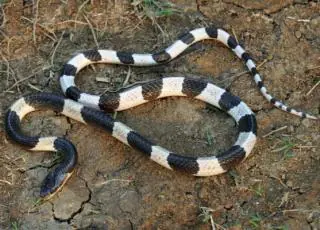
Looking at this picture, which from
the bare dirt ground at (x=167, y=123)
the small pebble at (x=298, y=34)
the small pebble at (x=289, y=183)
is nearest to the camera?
the bare dirt ground at (x=167, y=123)

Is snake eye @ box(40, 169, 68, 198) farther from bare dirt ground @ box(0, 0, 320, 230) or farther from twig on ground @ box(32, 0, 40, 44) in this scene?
twig on ground @ box(32, 0, 40, 44)

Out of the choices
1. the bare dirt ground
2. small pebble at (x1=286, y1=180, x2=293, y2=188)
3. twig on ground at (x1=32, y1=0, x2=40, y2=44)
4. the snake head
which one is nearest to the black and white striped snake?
the snake head

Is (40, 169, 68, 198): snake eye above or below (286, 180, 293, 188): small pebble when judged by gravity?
below

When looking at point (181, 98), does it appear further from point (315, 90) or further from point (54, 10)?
point (54, 10)

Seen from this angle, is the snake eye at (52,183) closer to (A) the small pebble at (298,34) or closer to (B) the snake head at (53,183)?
(B) the snake head at (53,183)

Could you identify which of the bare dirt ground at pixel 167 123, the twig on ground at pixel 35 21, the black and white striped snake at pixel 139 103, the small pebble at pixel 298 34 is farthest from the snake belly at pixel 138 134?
the small pebble at pixel 298 34

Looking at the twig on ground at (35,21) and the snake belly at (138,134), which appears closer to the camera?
the snake belly at (138,134)

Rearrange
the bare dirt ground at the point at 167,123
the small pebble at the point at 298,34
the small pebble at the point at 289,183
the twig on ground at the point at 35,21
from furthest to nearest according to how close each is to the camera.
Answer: the twig on ground at the point at 35,21
the small pebble at the point at 298,34
the small pebble at the point at 289,183
the bare dirt ground at the point at 167,123
